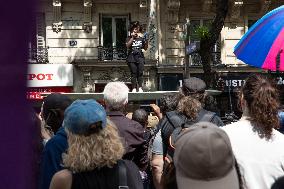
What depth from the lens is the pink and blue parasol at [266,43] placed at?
16.0 feet

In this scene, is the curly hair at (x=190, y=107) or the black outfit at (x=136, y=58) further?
the black outfit at (x=136, y=58)

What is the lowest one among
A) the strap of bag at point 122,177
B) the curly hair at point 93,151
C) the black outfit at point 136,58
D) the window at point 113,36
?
the strap of bag at point 122,177

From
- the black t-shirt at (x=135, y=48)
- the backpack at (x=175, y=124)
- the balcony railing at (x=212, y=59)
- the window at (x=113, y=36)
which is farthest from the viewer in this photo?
the balcony railing at (x=212, y=59)

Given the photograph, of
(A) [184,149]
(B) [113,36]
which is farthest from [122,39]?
(A) [184,149]

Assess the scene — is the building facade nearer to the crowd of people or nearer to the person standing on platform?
the person standing on platform

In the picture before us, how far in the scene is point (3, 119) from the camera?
43.9 inches

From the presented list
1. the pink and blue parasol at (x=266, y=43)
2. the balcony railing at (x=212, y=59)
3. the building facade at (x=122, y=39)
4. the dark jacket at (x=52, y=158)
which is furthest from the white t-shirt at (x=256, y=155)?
the balcony railing at (x=212, y=59)

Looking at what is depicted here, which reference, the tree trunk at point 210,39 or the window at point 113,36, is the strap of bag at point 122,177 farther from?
the window at point 113,36

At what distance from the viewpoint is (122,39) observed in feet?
65.1

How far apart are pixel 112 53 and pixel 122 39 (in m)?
0.75

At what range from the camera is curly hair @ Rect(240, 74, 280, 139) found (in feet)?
9.48

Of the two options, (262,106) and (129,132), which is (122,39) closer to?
(129,132)

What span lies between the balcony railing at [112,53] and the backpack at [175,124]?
15.6m

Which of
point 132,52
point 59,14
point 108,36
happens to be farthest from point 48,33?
point 132,52
